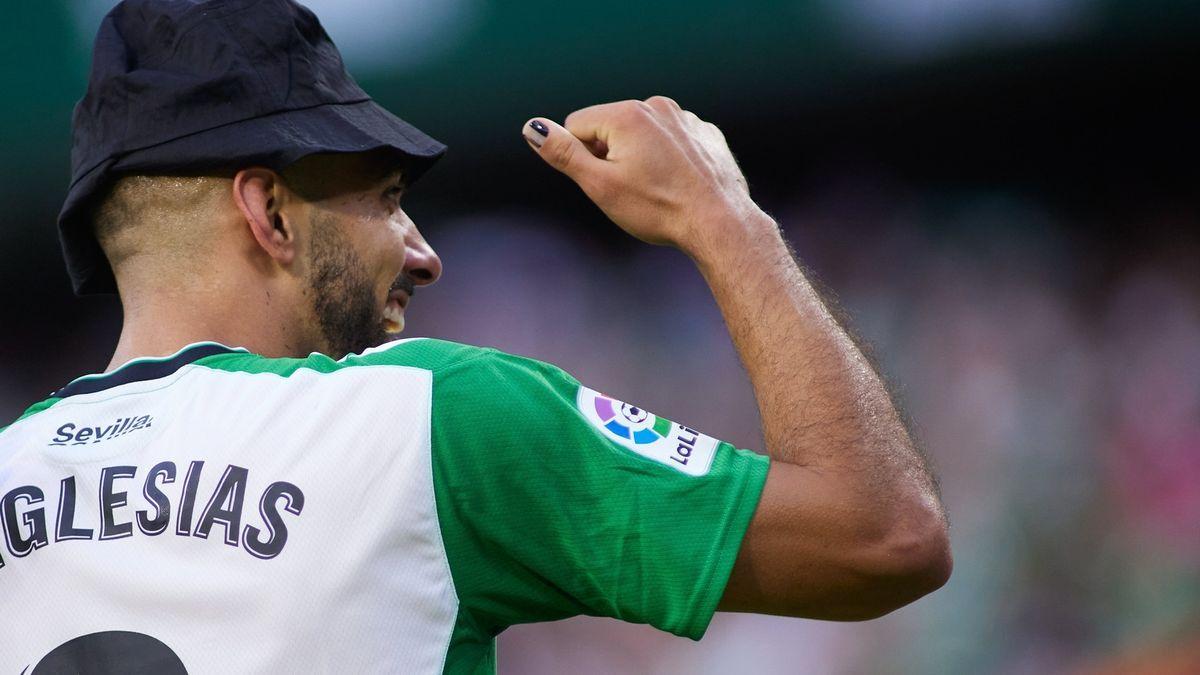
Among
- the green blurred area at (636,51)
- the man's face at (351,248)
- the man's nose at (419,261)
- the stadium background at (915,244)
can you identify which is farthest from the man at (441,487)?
the green blurred area at (636,51)

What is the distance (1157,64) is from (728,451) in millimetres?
4311

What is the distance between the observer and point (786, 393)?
1724 millimetres

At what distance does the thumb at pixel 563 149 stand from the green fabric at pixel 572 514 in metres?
0.42

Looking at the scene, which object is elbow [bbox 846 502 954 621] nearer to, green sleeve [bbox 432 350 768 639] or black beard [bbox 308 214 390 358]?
green sleeve [bbox 432 350 768 639]

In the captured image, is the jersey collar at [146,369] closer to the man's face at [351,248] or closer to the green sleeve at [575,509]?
the man's face at [351,248]

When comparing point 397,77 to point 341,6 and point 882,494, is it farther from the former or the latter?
point 882,494

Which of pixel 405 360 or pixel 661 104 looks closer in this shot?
pixel 405 360

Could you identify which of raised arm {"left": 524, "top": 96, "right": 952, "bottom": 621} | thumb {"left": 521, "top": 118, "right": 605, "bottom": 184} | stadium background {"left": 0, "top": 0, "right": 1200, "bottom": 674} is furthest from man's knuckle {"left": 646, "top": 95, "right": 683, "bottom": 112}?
stadium background {"left": 0, "top": 0, "right": 1200, "bottom": 674}

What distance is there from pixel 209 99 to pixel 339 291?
35 cm

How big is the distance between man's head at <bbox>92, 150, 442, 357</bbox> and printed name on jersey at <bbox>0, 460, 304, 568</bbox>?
37 cm

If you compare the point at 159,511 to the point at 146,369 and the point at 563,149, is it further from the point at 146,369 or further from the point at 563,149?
the point at 563,149

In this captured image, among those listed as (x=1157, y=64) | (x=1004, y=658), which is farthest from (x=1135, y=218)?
(x=1004, y=658)

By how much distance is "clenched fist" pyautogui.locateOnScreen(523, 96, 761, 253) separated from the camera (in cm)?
188

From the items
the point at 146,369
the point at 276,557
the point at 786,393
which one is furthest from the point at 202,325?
the point at 786,393
